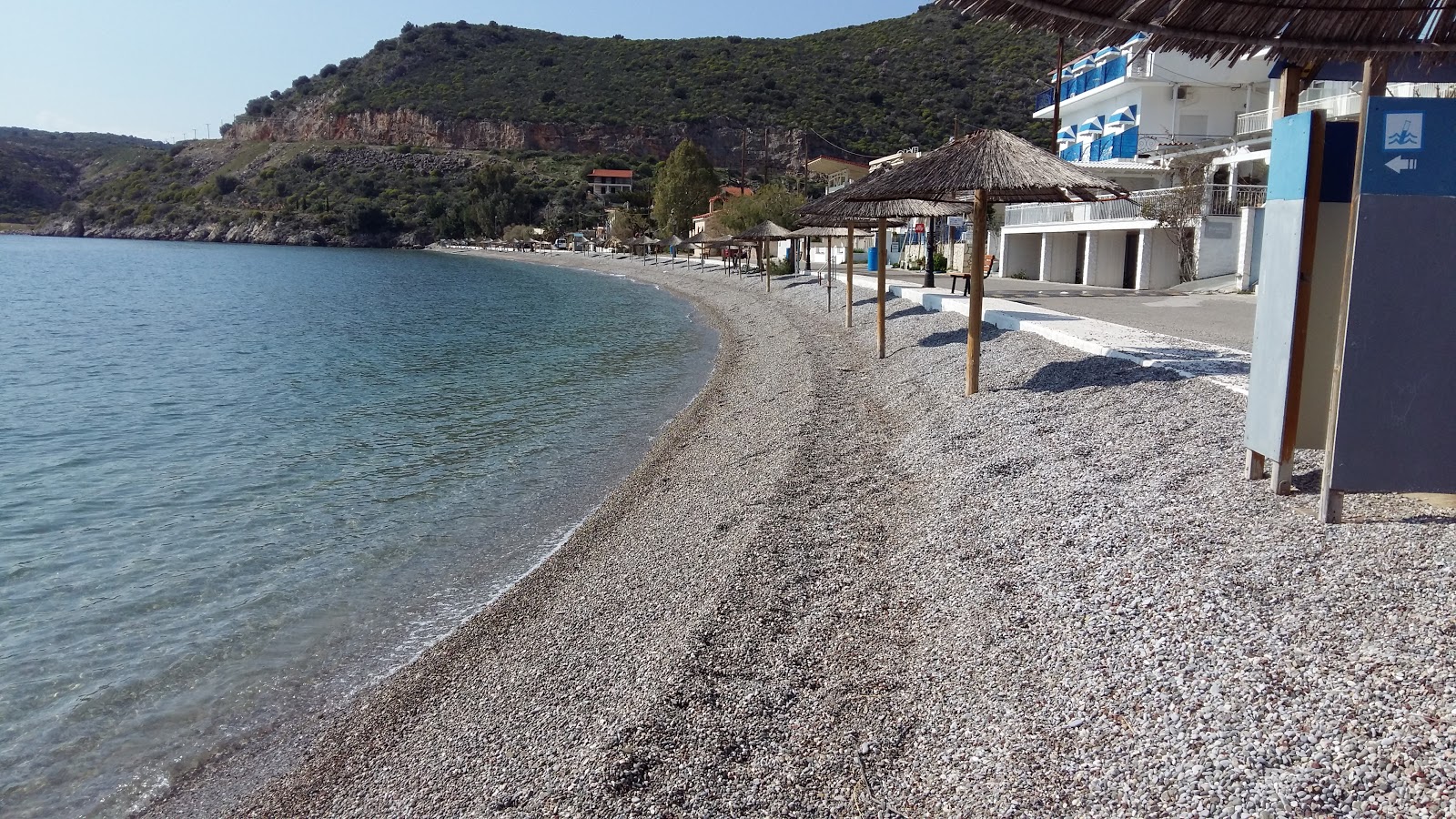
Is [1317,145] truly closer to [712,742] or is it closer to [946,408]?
[712,742]

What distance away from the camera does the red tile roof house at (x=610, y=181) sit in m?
115

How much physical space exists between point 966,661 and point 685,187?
7286 cm

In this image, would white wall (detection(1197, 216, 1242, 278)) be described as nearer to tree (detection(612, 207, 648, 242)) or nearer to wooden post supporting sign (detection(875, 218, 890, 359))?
wooden post supporting sign (detection(875, 218, 890, 359))

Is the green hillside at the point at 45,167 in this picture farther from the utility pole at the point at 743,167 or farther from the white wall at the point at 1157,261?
the white wall at the point at 1157,261

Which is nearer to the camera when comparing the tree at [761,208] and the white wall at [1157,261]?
the white wall at [1157,261]

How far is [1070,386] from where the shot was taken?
34.0ft

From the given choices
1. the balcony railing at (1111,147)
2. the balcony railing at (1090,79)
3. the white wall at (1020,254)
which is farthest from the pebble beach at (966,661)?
the balcony railing at (1090,79)

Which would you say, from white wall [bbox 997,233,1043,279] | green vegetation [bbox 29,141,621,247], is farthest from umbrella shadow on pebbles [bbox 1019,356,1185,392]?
green vegetation [bbox 29,141,621,247]

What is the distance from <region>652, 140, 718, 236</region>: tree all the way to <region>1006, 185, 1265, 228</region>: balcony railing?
4355 centimetres

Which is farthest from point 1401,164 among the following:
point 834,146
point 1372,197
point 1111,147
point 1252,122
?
point 834,146

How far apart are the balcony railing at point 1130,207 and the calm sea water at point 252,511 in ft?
41.8

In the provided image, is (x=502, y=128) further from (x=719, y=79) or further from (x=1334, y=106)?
(x=1334, y=106)

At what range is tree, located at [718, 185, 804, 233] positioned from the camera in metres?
46.6

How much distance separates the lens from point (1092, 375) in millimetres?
10664
